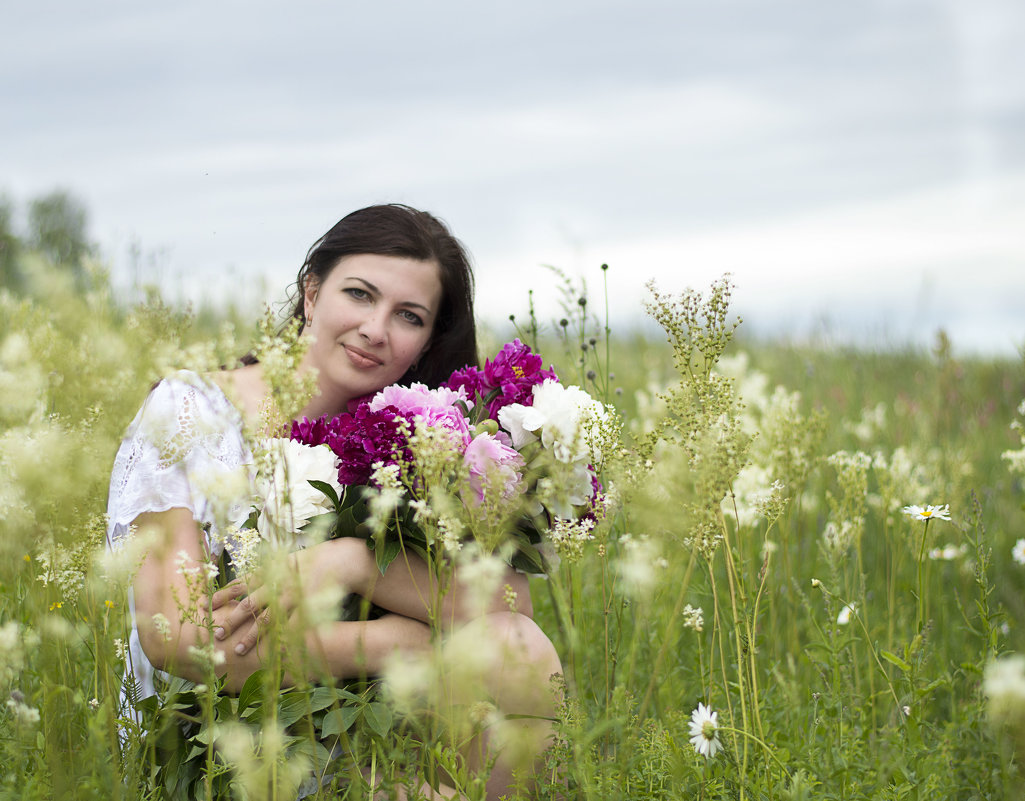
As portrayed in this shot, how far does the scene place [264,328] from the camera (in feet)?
5.12

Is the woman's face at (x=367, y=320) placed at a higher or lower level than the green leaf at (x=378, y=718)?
higher

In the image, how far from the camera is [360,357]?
Result: 3.11 metres

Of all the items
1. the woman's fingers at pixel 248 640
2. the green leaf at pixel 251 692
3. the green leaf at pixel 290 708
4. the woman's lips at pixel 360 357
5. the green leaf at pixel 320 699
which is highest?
the woman's lips at pixel 360 357

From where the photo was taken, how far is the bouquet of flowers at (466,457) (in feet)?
5.89

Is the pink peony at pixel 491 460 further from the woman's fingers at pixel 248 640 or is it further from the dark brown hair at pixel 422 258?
the dark brown hair at pixel 422 258

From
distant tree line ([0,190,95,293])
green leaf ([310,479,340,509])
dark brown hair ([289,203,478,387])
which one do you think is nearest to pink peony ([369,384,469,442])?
green leaf ([310,479,340,509])

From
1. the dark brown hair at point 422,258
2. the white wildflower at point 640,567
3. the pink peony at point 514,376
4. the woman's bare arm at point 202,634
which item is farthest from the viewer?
the dark brown hair at point 422,258

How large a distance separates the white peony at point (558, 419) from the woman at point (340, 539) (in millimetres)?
398

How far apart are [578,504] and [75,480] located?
113 cm

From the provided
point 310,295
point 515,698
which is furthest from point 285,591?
point 310,295

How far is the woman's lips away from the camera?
122 inches

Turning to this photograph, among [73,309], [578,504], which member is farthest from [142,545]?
[578,504]

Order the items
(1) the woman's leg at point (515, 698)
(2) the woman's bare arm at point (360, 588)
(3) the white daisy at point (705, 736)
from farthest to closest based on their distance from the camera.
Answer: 1. (2) the woman's bare arm at point (360, 588)
2. (3) the white daisy at point (705, 736)
3. (1) the woman's leg at point (515, 698)

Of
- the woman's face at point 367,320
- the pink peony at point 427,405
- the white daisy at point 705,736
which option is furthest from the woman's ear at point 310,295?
the white daisy at point 705,736
